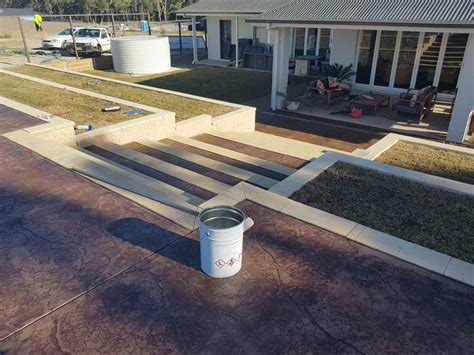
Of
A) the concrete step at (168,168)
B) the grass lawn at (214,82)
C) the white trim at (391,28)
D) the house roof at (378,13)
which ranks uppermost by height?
the house roof at (378,13)

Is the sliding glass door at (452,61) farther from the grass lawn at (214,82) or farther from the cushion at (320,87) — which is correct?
the grass lawn at (214,82)

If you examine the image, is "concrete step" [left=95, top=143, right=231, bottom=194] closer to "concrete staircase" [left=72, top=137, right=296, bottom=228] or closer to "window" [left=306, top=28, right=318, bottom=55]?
"concrete staircase" [left=72, top=137, right=296, bottom=228]

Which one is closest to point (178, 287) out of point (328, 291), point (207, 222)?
point (207, 222)

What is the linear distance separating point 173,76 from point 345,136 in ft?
33.6

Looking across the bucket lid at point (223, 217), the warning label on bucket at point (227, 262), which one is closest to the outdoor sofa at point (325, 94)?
the bucket lid at point (223, 217)

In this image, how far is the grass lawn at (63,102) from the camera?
855 cm

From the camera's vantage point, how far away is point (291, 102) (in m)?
12.7

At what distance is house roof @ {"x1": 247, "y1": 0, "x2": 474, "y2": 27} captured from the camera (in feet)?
28.9

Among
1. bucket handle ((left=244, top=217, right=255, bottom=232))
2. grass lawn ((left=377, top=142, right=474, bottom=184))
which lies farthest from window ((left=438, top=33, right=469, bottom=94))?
bucket handle ((left=244, top=217, right=255, bottom=232))

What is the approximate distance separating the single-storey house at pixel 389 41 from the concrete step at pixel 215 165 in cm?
571

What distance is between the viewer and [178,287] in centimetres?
327

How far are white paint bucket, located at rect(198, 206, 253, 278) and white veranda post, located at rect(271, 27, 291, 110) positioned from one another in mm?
9655

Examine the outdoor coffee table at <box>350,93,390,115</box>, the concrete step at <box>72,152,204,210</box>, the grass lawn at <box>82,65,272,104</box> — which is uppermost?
the concrete step at <box>72,152,204,210</box>

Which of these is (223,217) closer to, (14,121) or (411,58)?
(14,121)
